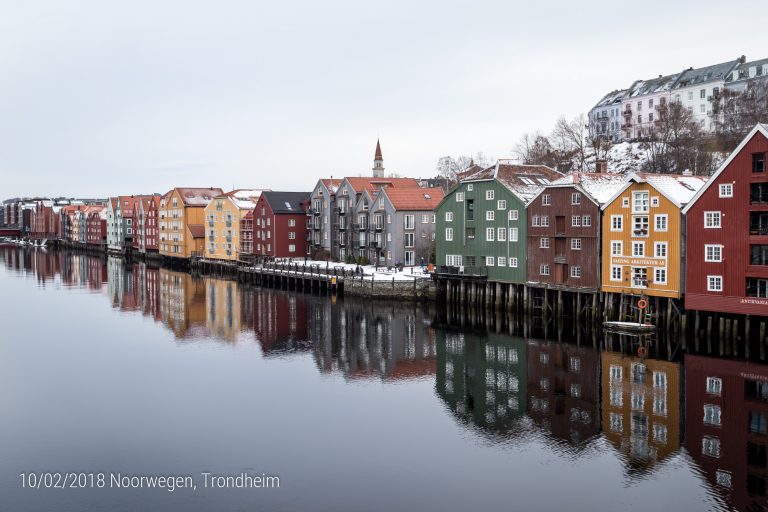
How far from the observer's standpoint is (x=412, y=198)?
77812 mm

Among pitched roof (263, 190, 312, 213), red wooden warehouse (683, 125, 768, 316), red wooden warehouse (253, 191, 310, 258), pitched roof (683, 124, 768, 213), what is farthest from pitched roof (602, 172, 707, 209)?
pitched roof (263, 190, 312, 213)

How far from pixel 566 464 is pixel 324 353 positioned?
21.0 meters

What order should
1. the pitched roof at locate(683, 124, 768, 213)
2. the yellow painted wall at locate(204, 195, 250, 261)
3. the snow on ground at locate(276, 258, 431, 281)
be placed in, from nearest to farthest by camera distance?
the pitched roof at locate(683, 124, 768, 213) → the snow on ground at locate(276, 258, 431, 281) → the yellow painted wall at locate(204, 195, 250, 261)

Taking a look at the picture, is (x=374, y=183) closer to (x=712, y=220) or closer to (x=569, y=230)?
(x=569, y=230)

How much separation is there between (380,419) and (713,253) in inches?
970

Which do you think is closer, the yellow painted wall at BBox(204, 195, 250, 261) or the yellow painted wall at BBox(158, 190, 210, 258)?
the yellow painted wall at BBox(204, 195, 250, 261)

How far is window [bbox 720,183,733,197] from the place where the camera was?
137 feet

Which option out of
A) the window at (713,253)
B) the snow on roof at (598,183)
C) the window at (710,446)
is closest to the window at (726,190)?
the window at (713,253)

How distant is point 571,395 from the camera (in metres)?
32.6

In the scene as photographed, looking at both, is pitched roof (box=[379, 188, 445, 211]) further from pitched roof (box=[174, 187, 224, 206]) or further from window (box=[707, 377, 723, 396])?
pitched roof (box=[174, 187, 224, 206])

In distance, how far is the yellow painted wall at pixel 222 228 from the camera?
9987 centimetres

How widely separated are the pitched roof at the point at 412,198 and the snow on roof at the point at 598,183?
25.1 meters

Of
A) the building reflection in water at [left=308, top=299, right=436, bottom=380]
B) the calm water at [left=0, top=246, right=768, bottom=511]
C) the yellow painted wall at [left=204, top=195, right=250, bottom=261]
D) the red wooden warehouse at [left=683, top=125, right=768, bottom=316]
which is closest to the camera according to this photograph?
the calm water at [left=0, top=246, right=768, bottom=511]

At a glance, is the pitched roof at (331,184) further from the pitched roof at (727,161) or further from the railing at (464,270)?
the pitched roof at (727,161)
